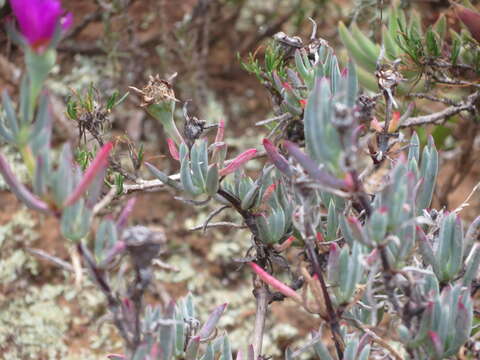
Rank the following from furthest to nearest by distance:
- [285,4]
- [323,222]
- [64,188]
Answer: [285,4] < [323,222] < [64,188]

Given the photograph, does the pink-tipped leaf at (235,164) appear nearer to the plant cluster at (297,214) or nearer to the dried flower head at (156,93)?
the plant cluster at (297,214)

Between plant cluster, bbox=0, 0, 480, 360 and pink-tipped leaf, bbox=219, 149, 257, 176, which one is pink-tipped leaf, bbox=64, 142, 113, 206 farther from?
pink-tipped leaf, bbox=219, 149, 257, 176

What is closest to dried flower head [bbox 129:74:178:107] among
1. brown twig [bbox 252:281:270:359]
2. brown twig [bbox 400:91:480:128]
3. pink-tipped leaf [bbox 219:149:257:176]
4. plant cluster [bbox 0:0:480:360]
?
plant cluster [bbox 0:0:480:360]

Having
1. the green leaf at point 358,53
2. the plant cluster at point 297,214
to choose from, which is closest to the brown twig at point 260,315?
the plant cluster at point 297,214

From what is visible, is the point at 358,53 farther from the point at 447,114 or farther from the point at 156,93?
the point at 156,93

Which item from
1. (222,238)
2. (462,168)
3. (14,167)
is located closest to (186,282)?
(222,238)

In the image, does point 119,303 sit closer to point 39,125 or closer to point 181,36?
point 39,125

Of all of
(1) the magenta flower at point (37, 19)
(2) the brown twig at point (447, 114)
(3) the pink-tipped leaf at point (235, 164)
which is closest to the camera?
(1) the magenta flower at point (37, 19)

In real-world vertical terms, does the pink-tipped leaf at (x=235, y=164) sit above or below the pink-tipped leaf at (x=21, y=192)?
below
